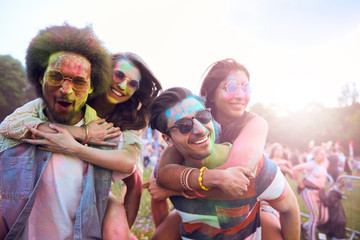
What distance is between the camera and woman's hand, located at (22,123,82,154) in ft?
5.90

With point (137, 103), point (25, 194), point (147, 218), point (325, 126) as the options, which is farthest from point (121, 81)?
point (325, 126)

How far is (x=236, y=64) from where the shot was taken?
220cm

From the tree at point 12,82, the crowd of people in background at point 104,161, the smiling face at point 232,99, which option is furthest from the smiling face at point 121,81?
the tree at point 12,82

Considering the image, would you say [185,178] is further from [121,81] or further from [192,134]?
[121,81]

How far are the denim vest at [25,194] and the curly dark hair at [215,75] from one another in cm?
130

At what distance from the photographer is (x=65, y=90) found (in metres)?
1.78

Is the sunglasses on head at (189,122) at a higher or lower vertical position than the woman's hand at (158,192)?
higher

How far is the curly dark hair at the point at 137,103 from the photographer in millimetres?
2391

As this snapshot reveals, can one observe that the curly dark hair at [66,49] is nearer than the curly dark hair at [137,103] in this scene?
Yes

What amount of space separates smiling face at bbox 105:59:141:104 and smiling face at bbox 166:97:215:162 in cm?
65

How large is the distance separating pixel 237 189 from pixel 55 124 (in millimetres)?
1505

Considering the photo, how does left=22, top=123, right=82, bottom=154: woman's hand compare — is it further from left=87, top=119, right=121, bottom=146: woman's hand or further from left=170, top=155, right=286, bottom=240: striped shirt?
left=170, top=155, right=286, bottom=240: striped shirt

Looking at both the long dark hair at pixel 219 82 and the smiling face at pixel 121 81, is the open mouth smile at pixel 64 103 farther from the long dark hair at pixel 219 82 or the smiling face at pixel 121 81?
the long dark hair at pixel 219 82

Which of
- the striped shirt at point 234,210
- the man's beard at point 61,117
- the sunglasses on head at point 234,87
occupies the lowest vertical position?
the striped shirt at point 234,210
